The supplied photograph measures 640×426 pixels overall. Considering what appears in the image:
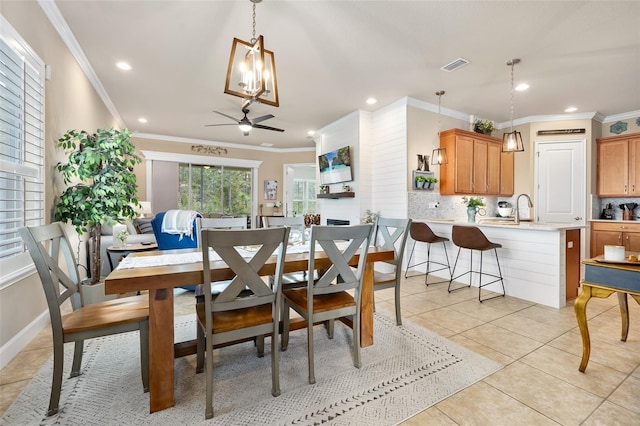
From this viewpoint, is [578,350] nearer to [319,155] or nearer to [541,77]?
[541,77]

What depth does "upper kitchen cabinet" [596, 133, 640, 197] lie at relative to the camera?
514 centimetres

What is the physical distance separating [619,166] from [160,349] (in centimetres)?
752

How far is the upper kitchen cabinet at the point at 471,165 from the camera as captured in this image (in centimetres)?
502

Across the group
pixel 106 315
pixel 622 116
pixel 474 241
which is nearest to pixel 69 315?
pixel 106 315


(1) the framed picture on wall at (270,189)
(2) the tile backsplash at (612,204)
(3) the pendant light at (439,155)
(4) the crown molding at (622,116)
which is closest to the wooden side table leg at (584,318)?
(3) the pendant light at (439,155)

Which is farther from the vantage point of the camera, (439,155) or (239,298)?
(439,155)

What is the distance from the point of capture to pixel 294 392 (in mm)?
1742

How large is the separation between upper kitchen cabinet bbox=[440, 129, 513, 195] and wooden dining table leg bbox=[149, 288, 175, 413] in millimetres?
4747

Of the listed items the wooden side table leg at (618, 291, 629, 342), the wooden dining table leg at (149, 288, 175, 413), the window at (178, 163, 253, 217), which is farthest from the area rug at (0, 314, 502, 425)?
the window at (178, 163, 253, 217)

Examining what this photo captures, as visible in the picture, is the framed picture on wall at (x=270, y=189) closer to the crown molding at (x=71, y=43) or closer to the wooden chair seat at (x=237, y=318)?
the crown molding at (x=71, y=43)

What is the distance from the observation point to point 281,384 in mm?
1821

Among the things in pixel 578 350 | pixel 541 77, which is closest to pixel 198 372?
pixel 578 350

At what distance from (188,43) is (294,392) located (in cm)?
351

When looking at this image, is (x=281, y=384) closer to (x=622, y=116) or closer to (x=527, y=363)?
(x=527, y=363)
